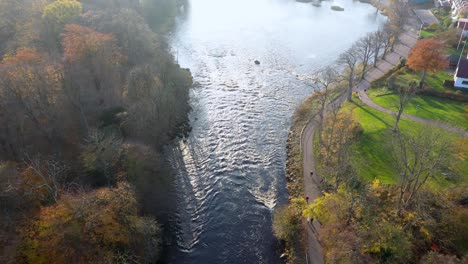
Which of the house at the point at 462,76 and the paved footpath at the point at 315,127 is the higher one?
the house at the point at 462,76

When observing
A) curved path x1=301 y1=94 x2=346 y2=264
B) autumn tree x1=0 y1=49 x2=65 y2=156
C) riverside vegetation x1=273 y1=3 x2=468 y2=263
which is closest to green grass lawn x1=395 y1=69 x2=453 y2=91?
curved path x1=301 y1=94 x2=346 y2=264

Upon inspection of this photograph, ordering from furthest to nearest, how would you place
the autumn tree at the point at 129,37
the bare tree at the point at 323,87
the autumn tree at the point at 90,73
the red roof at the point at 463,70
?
the red roof at the point at 463,70
the autumn tree at the point at 129,37
the bare tree at the point at 323,87
the autumn tree at the point at 90,73

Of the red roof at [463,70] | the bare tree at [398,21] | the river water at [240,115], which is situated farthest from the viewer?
the bare tree at [398,21]

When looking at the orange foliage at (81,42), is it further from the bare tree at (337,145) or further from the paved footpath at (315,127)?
the bare tree at (337,145)

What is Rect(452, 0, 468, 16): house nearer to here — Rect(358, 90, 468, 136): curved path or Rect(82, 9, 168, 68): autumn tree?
Rect(358, 90, 468, 136): curved path

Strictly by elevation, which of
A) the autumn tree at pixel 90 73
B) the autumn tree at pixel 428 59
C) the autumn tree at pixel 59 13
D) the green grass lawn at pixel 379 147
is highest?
A: the autumn tree at pixel 59 13

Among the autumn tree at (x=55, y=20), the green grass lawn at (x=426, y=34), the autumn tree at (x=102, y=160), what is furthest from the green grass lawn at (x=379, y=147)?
the autumn tree at (x=55, y=20)
